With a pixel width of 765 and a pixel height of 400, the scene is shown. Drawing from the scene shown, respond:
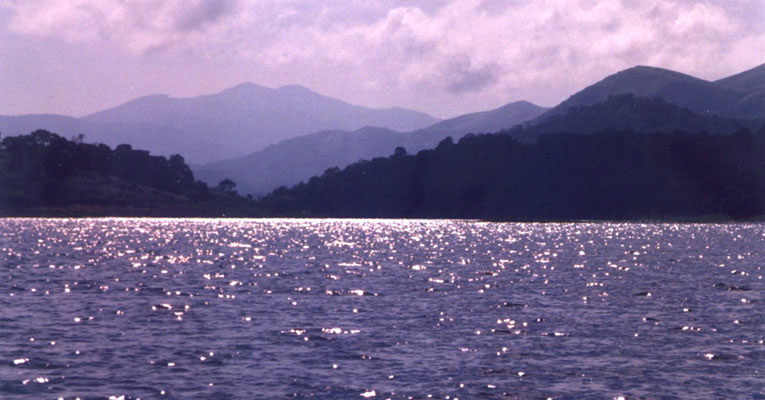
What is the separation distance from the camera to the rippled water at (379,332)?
109 ft

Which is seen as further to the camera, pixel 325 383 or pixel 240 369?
pixel 240 369

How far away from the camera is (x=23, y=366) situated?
117 feet

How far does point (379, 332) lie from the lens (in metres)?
45.2

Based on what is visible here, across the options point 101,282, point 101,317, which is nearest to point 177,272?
point 101,282

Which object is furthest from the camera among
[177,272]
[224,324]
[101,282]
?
[177,272]

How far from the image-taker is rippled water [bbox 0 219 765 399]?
109 ft

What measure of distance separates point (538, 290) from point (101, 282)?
3724 cm

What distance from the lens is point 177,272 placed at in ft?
281

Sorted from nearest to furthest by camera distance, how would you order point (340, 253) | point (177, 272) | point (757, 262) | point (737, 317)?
point (737, 317) < point (177, 272) < point (757, 262) < point (340, 253)

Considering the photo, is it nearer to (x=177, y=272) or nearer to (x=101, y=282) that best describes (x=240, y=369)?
(x=101, y=282)

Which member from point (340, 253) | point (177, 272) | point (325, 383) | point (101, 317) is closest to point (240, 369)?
point (325, 383)

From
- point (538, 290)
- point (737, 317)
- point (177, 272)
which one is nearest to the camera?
point (737, 317)

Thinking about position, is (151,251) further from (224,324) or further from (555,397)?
(555,397)

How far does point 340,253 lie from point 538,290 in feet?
181
